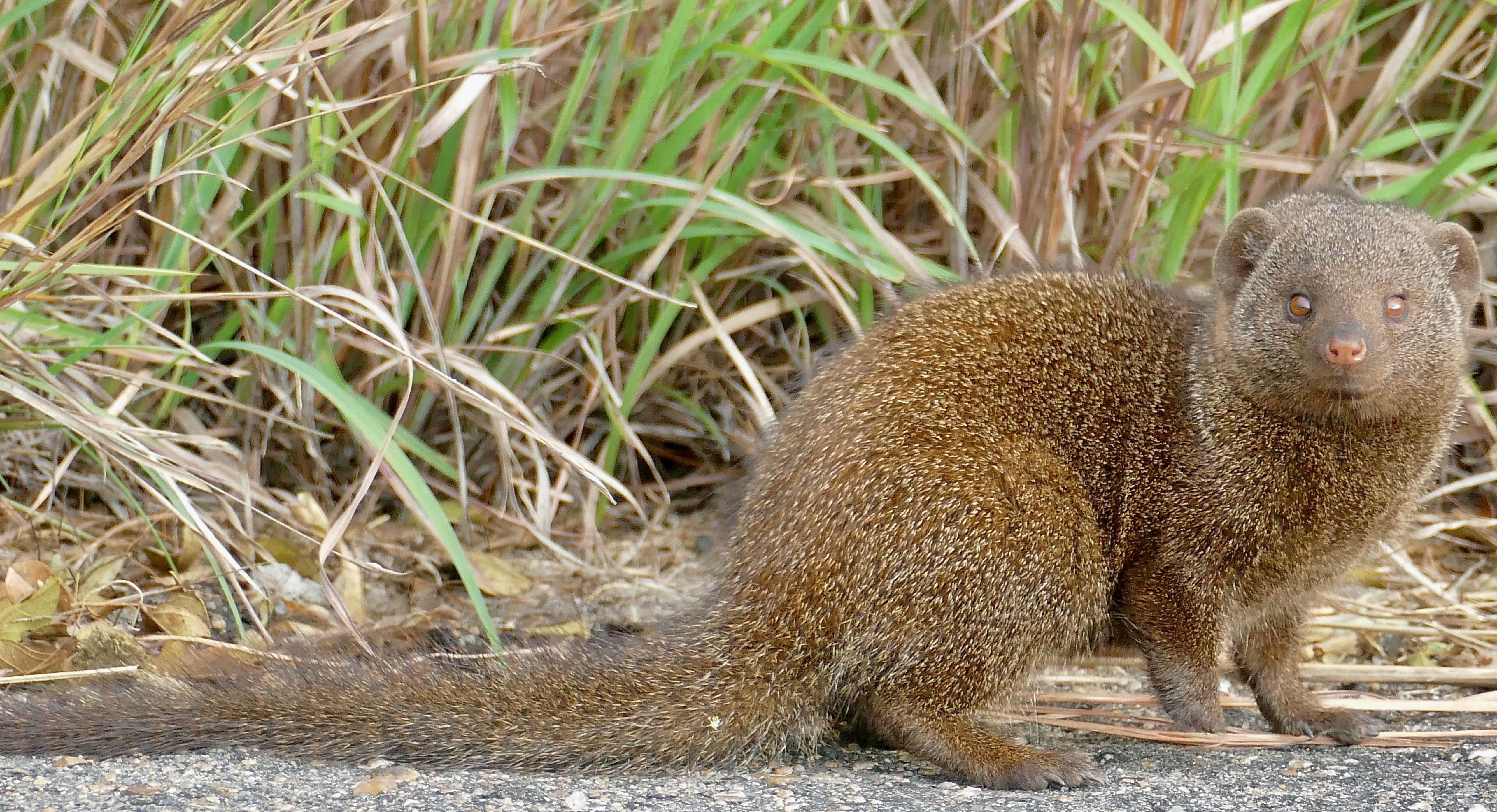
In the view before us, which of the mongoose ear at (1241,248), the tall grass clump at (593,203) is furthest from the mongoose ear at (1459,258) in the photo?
the tall grass clump at (593,203)

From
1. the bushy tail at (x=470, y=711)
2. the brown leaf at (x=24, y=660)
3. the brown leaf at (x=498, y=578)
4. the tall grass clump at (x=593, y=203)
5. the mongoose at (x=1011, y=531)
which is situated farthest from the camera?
the brown leaf at (x=498, y=578)

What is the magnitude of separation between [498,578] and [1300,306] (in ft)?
5.72

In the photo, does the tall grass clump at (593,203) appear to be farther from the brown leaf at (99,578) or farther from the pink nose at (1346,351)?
the pink nose at (1346,351)

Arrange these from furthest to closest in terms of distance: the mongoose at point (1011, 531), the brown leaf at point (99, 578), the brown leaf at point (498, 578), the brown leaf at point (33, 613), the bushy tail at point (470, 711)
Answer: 1. the brown leaf at point (498, 578)
2. the brown leaf at point (99, 578)
3. the brown leaf at point (33, 613)
4. the mongoose at point (1011, 531)
5. the bushy tail at point (470, 711)

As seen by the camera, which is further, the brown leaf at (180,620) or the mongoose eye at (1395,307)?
the brown leaf at (180,620)

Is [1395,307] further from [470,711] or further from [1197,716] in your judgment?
[470,711]

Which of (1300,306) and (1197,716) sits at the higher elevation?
(1300,306)

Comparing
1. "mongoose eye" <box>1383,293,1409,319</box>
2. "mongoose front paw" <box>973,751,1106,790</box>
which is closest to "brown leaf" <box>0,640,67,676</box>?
"mongoose front paw" <box>973,751,1106,790</box>

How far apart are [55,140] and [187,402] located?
0.95 metres

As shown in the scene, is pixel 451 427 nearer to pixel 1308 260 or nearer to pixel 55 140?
pixel 55 140

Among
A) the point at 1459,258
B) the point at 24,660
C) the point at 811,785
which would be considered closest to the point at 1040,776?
the point at 811,785

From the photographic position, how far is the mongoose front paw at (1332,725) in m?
2.95

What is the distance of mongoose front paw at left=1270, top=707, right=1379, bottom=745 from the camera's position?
9.68 feet

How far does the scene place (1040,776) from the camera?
8.66ft
